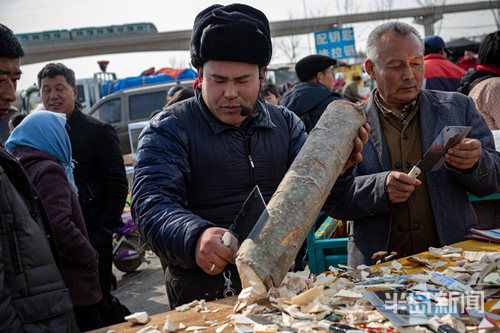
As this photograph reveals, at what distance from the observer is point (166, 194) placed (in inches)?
79.2

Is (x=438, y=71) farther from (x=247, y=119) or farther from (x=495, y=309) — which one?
(x=495, y=309)

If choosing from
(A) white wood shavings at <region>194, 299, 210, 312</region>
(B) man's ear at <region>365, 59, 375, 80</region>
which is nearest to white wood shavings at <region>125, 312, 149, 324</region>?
(A) white wood shavings at <region>194, 299, 210, 312</region>

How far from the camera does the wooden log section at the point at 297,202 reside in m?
1.67

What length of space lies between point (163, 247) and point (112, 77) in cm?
2111

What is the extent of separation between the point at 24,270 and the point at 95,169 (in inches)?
91.3

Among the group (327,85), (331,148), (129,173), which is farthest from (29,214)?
(129,173)

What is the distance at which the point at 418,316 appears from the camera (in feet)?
4.97

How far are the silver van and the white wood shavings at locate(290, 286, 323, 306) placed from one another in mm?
12081

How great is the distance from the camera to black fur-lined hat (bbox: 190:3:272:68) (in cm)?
208

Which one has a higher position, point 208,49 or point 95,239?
point 208,49

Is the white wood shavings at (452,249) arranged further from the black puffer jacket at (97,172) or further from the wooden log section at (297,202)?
the black puffer jacket at (97,172)

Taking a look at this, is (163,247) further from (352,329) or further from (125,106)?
(125,106)

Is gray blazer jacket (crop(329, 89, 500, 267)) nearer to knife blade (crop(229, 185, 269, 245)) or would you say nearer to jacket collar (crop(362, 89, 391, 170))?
jacket collar (crop(362, 89, 391, 170))

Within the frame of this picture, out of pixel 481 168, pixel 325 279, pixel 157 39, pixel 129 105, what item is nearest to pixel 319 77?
pixel 481 168
